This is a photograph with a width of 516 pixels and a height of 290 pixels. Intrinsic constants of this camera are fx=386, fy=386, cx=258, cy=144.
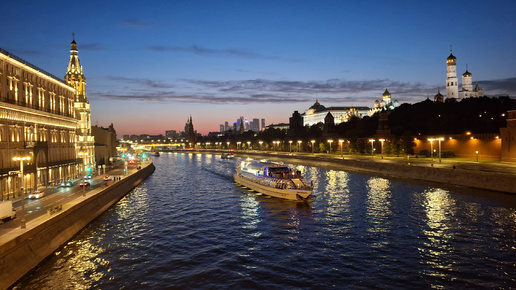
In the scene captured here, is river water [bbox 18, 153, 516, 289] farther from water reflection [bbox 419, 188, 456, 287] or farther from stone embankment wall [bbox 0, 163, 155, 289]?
stone embankment wall [bbox 0, 163, 155, 289]

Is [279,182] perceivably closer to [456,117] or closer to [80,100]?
[80,100]

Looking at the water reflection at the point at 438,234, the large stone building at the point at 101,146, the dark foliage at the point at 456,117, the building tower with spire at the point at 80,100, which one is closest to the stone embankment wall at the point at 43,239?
the water reflection at the point at 438,234

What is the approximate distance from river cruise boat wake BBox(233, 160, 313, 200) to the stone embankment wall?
21.5 meters

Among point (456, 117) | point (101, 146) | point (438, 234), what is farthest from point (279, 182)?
point (456, 117)

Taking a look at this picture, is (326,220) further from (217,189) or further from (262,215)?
(217,189)

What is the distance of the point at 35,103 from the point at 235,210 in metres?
30.5

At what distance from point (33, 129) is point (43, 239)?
27.4 meters

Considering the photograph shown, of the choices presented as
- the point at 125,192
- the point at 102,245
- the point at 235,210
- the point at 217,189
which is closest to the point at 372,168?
the point at 217,189

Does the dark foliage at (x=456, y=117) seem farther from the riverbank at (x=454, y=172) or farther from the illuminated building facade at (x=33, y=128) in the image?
the illuminated building facade at (x=33, y=128)

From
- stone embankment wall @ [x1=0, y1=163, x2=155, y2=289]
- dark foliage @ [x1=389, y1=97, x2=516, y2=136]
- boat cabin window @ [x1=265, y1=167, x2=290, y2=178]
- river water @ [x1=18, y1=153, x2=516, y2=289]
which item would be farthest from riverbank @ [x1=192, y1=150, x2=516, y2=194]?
stone embankment wall @ [x1=0, y1=163, x2=155, y2=289]

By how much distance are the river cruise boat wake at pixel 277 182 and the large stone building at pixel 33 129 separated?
2848cm

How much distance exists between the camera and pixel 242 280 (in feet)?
75.7

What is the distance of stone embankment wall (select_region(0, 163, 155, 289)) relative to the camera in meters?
21.4

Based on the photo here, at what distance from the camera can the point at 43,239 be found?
2647 centimetres
